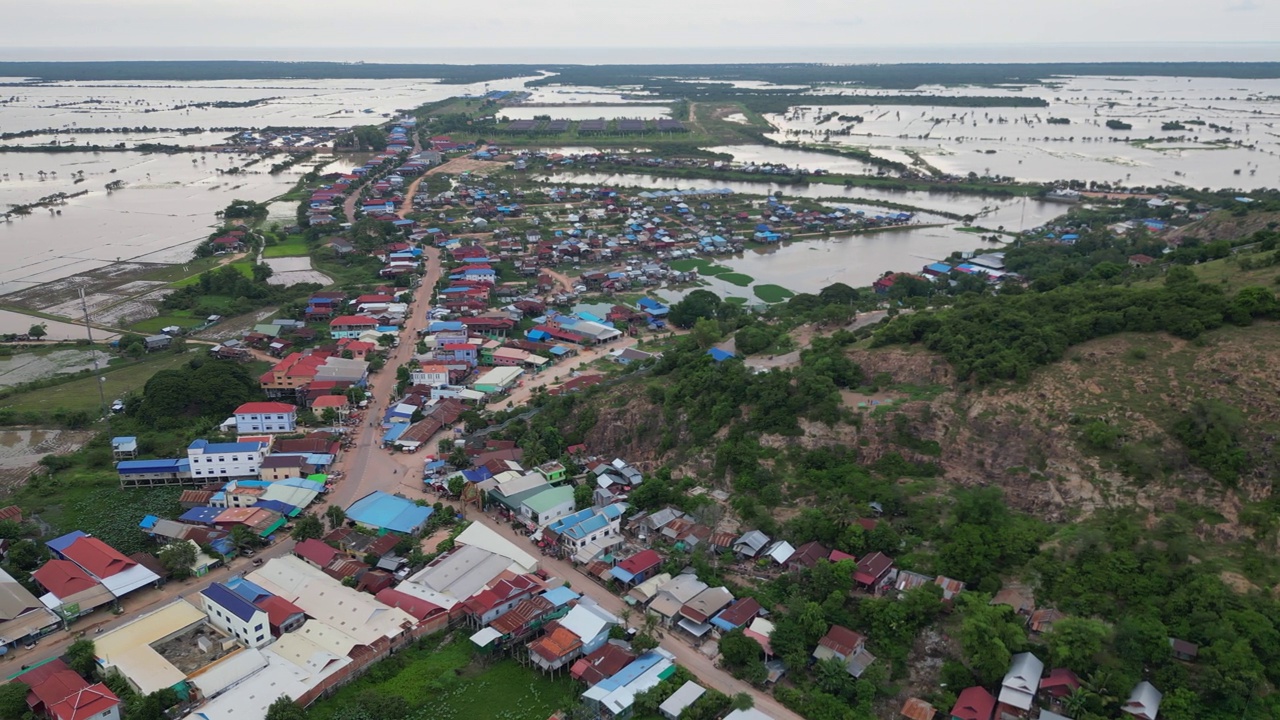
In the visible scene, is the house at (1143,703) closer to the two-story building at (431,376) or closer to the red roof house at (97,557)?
the red roof house at (97,557)

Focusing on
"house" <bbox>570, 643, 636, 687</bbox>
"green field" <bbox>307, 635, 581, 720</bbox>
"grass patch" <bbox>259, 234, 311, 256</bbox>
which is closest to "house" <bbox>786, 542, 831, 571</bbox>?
"house" <bbox>570, 643, 636, 687</bbox>

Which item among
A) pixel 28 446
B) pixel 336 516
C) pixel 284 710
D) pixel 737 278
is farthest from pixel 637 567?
pixel 737 278

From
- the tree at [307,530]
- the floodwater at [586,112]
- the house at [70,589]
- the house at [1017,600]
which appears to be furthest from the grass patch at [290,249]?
the floodwater at [586,112]

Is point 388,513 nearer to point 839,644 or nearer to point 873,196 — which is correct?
point 839,644

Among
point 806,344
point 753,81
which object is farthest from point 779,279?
point 753,81

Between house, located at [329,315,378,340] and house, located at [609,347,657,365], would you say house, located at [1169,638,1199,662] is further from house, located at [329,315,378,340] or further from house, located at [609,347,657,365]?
house, located at [329,315,378,340]

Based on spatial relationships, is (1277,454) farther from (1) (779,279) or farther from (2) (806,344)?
(1) (779,279)
